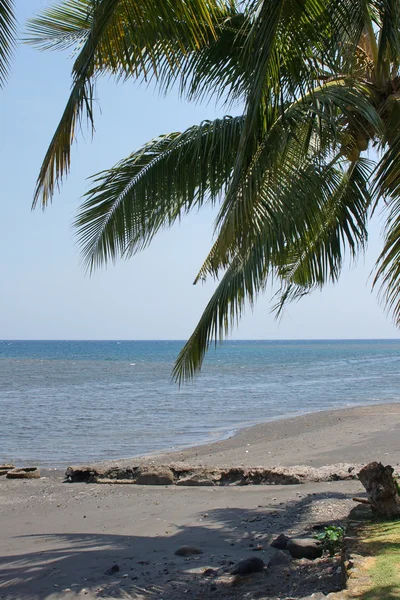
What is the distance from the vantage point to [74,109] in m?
4.11

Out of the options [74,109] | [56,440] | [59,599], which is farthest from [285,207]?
[56,440]

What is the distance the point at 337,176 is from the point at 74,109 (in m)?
3.55

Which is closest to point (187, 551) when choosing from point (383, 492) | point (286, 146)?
point (383, 492)

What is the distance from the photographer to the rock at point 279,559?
518 centimetres

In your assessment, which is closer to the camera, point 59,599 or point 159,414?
point 59,599

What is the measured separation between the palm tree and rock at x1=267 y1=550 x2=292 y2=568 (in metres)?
2.10

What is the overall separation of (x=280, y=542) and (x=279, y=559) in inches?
22.8

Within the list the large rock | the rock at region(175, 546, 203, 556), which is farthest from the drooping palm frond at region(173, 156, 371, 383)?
the large rock

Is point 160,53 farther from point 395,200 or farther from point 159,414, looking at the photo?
A: point 159,414

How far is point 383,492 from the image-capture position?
221 inches

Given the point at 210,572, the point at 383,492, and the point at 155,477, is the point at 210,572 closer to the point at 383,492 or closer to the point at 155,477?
the point at 383,492

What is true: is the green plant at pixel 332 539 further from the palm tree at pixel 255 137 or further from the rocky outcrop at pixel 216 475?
the rocky outcrop at pixel 216 475

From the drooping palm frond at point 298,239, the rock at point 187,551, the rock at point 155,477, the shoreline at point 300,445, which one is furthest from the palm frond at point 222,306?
the shoreline at point 300,445

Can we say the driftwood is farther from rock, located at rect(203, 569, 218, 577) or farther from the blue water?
the blue water
